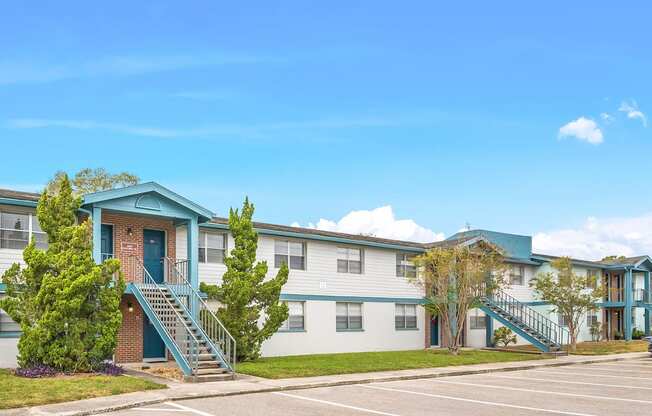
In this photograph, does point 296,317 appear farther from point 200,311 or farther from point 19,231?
point 19,231

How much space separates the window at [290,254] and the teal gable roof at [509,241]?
9.82 metres

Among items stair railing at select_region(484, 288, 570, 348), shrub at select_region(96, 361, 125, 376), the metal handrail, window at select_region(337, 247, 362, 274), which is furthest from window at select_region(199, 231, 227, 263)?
stair railing at select_region(484, 288, 570, 348)

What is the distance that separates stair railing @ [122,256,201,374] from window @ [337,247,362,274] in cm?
904

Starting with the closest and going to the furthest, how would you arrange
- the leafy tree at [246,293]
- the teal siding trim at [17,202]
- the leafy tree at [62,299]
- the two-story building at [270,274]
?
1. the leafy tree at [62,299]
2. the teal siding trim at [17,202]
3. the two-story building at [270,274]
4. the leafy tree at [246,293]

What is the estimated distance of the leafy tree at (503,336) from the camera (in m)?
36.5

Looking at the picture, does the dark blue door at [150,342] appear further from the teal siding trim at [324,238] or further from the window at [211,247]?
the teal siding trim at [324,238]

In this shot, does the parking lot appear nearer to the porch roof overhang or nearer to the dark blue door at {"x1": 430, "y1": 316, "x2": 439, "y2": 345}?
the porch roof overhang

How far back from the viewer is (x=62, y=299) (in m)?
19.1

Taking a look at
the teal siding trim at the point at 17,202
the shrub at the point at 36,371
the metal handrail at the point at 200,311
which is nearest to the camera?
the shrub at the point at 36,371

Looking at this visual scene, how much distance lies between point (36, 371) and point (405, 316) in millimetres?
18198

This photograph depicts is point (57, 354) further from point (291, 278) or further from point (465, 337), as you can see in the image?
point (465, 337)

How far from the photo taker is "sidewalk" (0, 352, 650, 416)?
14.5 metres

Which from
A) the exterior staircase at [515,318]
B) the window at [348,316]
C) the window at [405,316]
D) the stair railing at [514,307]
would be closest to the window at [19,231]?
the window at [348,316]

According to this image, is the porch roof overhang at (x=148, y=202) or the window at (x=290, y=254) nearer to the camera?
the porch roof overhang at (x=148, y=202)
